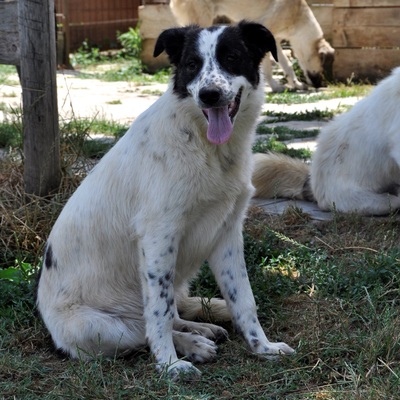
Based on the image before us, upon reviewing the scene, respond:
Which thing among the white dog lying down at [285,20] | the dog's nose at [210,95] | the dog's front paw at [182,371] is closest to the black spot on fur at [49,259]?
the dog's front paw at [182,371]

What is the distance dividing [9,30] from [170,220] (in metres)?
2.17

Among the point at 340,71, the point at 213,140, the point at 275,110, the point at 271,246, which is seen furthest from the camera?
the point at 340,71

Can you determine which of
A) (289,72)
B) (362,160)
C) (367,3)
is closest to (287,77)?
(289,72)

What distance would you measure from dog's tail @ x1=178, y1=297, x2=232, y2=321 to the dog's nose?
1094mm

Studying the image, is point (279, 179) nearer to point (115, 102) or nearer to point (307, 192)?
point (307, 192)

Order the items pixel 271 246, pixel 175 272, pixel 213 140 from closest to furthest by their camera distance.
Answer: pixel 213 140
pixel 175 272
pixel 271 246

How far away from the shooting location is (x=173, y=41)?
12.8ft

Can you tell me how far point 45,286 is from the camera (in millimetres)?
3969

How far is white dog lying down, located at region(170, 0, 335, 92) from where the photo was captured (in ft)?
40.8

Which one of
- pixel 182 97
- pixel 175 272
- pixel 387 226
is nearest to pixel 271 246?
pixel 387 226

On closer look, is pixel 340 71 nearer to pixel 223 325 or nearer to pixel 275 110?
pixel 275 110

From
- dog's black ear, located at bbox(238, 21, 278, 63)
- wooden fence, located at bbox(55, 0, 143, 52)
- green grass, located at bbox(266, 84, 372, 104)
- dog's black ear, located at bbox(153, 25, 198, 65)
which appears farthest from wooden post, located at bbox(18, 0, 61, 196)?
wooden fence, located at bbox(55, 0, 143, 52)

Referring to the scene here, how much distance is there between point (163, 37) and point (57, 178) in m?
1.73

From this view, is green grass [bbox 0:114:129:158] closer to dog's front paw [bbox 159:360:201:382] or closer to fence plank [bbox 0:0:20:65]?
fence plank [bbox 0:0:20:65]
